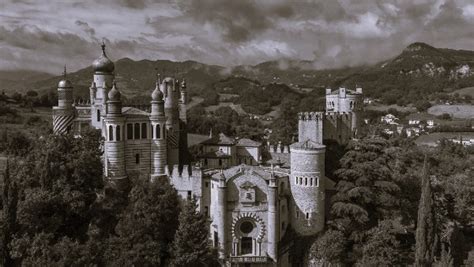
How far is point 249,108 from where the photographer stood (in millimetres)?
142875

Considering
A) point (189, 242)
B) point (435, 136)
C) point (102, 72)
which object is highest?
point (102, 72)

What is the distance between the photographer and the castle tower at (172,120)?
52.8 m

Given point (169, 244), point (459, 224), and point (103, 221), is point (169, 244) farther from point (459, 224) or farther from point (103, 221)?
point (459, 224)

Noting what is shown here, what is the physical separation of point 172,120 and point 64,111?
11.9 metres

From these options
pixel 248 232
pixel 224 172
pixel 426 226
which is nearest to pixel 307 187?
pixel 248 232

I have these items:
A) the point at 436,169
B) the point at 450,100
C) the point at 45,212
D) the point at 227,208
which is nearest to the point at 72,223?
the point at 45,212

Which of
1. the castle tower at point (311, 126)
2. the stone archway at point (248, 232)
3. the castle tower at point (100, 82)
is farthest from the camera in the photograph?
the castle tower at point (100, 82)

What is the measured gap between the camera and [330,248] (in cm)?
4184

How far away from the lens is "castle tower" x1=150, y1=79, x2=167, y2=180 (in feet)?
161

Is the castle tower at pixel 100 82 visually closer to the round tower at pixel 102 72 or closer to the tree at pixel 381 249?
the round tower at pixel 102 72

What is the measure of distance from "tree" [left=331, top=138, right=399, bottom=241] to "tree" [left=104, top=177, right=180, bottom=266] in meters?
15.1

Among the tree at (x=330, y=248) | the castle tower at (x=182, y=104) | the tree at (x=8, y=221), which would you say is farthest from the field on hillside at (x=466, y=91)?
the tree at (x=8, y=221)

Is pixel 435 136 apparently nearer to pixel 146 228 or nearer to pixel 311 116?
pixel 311 116

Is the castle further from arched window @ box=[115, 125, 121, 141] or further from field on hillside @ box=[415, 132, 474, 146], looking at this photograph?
field on hillside @ box=[415, 132, 474, 146]
